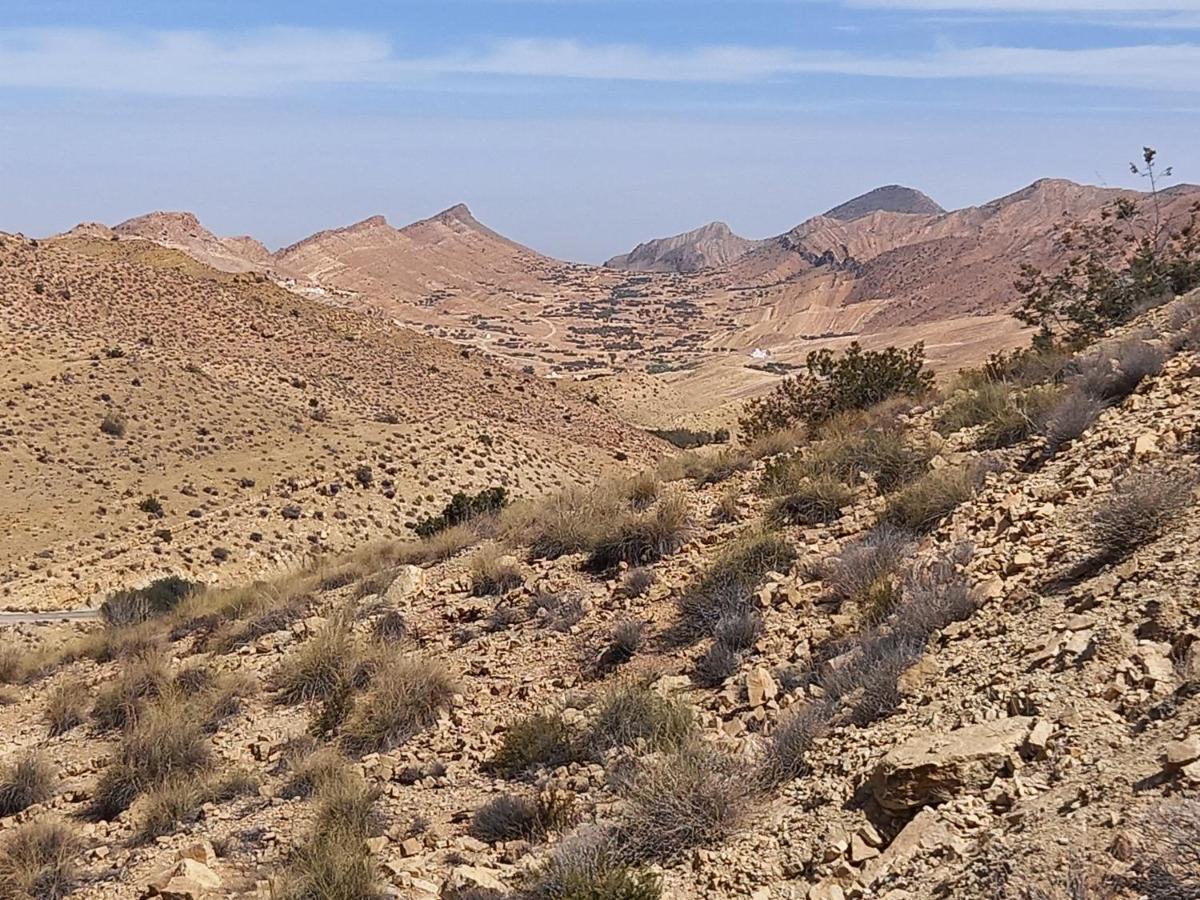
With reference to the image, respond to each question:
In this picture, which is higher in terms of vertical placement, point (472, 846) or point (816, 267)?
point (816, 267)

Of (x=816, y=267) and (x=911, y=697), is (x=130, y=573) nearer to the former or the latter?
(x=911, y=697)

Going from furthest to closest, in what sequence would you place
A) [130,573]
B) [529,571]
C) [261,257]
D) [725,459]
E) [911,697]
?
[261,257] → [130,573] → [725,459] → [529,571] → [911,697]

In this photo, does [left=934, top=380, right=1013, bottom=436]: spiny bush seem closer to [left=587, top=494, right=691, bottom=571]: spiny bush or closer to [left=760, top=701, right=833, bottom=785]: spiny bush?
[left=587, top=494, right=691, bottom=571]: spiny bush

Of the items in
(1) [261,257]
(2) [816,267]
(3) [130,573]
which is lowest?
(3) [130,573]

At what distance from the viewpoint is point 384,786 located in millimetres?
7719

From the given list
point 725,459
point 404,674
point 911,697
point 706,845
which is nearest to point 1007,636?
point 911,697

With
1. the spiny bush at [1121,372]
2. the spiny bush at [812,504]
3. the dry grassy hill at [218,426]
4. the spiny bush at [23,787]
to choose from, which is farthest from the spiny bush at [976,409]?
the dry grassy hill at [218,426]

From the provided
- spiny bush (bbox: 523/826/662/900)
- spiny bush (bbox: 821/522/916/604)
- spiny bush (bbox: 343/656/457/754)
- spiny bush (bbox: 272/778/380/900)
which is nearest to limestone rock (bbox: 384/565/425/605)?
spiny bush (bbox: 343/656/457/754)

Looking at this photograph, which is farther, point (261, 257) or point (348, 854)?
point (261, 257)

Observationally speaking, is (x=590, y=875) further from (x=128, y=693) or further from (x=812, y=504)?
(x=128, y=693)

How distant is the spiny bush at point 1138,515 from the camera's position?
6.74 metres

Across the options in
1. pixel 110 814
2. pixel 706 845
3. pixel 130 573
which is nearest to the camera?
pixel 706 845

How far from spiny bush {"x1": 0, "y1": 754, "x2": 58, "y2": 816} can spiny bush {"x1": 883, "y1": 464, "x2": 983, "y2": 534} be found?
7639mm

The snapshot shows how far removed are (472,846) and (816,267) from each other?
169133mm
